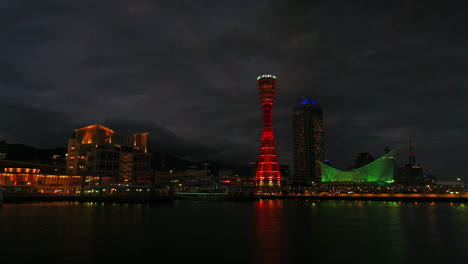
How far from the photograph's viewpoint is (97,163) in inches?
4003

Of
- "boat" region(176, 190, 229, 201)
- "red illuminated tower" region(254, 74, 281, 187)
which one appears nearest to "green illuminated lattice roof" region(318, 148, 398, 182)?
"red illuminated tower" region(254, 74, 281, 187)

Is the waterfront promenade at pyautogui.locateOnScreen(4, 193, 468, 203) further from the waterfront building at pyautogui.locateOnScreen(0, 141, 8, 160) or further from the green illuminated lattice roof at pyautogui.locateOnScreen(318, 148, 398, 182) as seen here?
the waterfront building at pyautogui.locateOnScreen(0, 141, 8, 160)

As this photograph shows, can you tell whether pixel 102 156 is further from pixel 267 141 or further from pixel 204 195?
pixel 267 141

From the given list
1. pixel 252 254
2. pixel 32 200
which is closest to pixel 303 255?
pixel 252 254

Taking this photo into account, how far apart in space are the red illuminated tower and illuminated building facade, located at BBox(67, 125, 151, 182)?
42187 mm

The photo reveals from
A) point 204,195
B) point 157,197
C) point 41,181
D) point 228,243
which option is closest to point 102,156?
point 41,181

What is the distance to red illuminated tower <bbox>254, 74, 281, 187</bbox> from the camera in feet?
383

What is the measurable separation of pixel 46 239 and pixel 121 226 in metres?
8.85

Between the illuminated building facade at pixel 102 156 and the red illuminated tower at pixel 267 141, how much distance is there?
42187mm

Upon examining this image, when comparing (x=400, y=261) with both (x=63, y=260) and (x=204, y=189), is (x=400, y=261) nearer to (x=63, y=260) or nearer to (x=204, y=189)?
(x=63, y=260)

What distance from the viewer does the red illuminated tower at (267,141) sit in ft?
383

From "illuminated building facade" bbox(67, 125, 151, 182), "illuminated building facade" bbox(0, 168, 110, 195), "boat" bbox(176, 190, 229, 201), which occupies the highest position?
"illuminated building facade" bbox(67, 125, 151, 182)

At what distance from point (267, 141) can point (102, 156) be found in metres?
55.0

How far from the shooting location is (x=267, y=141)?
120 meters
